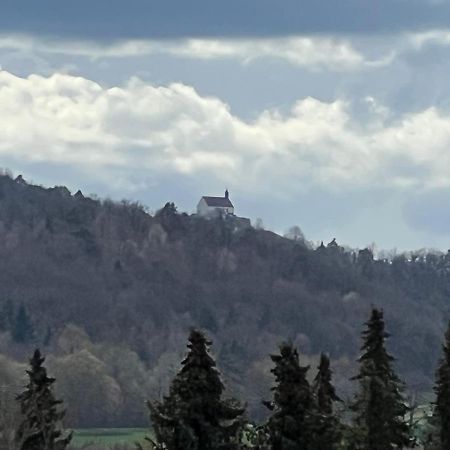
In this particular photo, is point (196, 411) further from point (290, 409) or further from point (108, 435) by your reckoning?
point (108, 435)

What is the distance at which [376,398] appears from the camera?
4903 cm

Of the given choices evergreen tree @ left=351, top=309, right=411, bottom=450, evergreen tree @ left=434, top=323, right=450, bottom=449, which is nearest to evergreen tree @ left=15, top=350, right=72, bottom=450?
evergreen tree @ left=351, top=309, right=411, bottom=450

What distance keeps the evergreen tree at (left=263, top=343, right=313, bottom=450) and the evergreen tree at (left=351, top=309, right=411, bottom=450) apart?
7.56m

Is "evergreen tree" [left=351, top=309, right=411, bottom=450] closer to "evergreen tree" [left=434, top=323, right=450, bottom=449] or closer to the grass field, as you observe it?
"evergreen tree" [left=434, top=323, right=450, bottom=449]

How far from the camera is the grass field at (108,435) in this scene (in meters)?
142

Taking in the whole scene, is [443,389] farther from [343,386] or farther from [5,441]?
[343,386]

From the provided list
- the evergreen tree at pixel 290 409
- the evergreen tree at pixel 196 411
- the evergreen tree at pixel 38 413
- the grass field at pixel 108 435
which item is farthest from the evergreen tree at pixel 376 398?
the grass field at pixel 108 435

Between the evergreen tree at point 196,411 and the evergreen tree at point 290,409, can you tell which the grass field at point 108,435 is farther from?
the evergreen tree at point 196,411

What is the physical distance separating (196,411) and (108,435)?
116762mm

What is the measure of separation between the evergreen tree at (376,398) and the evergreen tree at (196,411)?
30.9 feet

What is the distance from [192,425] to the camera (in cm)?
4009

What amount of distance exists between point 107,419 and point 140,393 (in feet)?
37.8

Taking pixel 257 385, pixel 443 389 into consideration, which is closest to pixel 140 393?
pixel 257 385

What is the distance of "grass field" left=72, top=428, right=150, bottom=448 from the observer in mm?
141875
